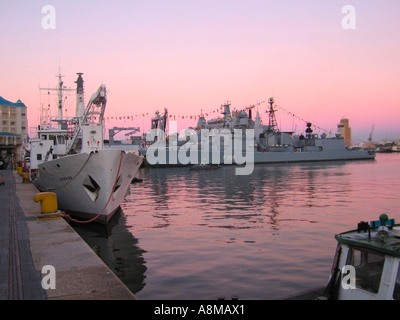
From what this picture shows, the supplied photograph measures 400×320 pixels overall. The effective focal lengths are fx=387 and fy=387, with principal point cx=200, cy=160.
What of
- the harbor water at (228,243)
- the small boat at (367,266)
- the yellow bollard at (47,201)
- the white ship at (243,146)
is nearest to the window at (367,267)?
the small boat at (367,266)

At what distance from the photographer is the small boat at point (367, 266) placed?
234 inches

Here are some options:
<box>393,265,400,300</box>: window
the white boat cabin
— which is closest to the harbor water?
the white boat cabin

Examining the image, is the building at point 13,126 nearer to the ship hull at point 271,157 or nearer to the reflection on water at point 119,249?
the ship hull at point 271,157

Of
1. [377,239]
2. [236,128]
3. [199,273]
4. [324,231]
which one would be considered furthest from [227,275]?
[236,128]

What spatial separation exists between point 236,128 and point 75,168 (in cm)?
8259

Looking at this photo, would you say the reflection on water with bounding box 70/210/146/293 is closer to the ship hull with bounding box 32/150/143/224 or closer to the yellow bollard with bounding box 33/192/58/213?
the ship hull with bounding box 32/150/143/224

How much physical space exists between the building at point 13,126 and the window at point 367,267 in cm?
9856

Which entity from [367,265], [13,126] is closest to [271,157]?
[13,126]

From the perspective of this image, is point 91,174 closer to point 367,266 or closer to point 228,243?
point 228,243

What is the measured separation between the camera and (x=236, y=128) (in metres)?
99.8
